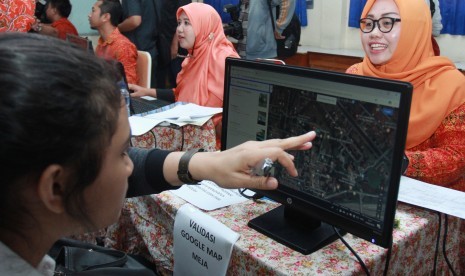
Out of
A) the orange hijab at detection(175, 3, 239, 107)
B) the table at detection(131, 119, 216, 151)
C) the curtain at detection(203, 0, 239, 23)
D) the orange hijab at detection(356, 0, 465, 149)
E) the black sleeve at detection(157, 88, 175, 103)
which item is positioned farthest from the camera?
the curtain at detection(203, 0, 239, 23)

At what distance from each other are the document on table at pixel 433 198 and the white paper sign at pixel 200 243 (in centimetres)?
46

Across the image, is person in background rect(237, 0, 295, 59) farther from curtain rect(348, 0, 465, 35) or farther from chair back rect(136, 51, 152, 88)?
curtain rect(348, 0, 465, 35)

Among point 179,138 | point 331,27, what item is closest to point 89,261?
point 179,138

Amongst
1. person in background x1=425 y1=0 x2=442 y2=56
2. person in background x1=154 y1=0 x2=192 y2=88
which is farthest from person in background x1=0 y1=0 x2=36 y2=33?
person in background x1=425 y1=0 x2=442 y2=56

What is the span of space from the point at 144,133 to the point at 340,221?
890 millimetres

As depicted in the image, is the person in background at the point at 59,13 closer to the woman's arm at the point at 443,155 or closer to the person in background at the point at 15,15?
the person in background at the point at 15,15

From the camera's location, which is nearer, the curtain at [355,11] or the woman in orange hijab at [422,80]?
the woman in orange hijab at [422,80]

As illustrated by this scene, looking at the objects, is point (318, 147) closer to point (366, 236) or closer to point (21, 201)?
point (366, 236)

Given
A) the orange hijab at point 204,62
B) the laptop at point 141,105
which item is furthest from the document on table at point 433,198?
the orange hijab at point 204,62

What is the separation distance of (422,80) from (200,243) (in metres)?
1.07

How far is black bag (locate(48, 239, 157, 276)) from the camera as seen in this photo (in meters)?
0.95

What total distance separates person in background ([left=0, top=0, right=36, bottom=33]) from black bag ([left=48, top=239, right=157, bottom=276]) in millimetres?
1067

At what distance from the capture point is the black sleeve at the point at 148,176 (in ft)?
3.39

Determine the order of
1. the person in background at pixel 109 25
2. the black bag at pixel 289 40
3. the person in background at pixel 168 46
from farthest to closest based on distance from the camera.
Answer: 1. the person in background at pixel 168 46
2. the black bag at pixel 289 40
3. the person in background at pixel 109 25
